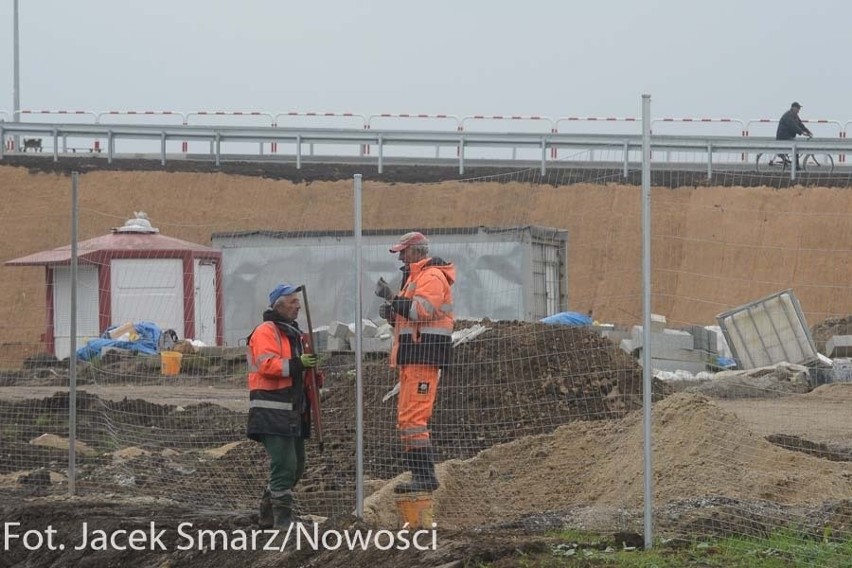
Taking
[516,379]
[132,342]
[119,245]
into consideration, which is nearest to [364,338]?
[132,342]

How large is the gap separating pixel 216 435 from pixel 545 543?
24.6 feet

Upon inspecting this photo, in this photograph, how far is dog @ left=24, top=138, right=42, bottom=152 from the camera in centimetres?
3522

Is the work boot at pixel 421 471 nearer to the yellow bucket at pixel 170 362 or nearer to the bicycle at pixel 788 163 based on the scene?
the yellow bucket at pixel 170 362

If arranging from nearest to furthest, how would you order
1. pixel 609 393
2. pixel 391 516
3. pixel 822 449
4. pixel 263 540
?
1. pixel 263 540
2. pixel 391 516
3. pixel 822 449
4. pixel 609 393

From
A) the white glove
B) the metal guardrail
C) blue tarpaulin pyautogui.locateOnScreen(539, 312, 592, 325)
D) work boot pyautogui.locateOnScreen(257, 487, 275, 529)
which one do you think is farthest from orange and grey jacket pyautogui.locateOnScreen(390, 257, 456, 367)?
the metal guardrail

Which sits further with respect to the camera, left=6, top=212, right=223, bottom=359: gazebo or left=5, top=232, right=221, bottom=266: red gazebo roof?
left=5, top=232, right=221, bottom=266: red gazebo roof

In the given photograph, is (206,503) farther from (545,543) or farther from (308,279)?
(545,543)

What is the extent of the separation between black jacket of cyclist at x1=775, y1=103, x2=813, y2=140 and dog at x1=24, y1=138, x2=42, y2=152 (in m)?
18.6

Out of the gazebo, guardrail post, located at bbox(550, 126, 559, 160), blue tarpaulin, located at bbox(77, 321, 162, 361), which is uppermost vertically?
guardrail post, located at bbox(550, 126, 559, 160)

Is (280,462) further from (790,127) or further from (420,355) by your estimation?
(790,127)

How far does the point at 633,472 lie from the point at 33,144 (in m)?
28.3

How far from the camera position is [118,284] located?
1544 cm

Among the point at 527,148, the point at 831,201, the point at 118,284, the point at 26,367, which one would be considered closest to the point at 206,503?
the point at 118,284

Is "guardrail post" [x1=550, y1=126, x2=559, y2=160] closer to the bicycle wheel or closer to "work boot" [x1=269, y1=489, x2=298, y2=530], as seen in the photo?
the bicycle wheel
